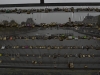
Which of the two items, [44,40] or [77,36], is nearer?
[77,36]

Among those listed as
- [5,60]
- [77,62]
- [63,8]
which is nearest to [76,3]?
[63,8]

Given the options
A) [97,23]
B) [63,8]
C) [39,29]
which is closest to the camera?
[63,8]

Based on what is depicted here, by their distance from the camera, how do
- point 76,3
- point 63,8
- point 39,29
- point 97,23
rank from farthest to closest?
1. point 39,29
2. point 97,23
3. point 63,8
4. point 76,3

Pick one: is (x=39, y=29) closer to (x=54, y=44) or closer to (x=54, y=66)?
(x=54, y=44)

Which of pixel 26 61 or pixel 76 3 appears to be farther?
pixel 26 61

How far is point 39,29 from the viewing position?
4379 mm

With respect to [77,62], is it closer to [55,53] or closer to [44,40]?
[55,53]

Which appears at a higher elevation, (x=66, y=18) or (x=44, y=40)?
(x=66, y=18)

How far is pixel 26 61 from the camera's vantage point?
14.8 feet

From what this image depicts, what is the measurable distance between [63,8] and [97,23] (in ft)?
3.22

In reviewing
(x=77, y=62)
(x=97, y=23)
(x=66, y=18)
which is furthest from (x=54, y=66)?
(x=97, y=23)

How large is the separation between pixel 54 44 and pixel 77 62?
82 centimetres

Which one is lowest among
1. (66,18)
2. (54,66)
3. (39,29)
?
(54,66)

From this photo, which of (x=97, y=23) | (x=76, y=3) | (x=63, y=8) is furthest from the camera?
(x=97, y=23)
